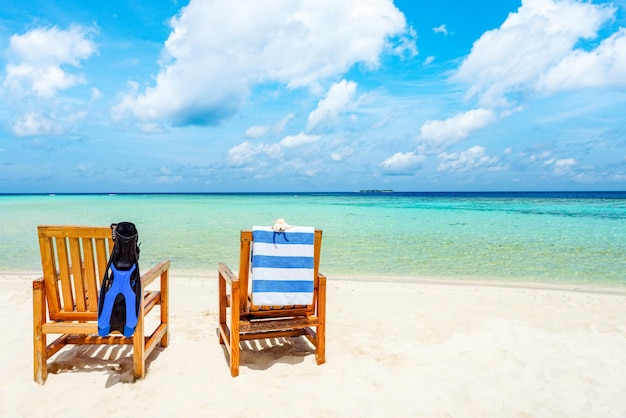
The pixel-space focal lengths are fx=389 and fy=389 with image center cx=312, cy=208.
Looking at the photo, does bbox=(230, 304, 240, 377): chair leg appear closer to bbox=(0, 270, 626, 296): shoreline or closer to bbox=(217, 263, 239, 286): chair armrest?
bbox=(217, 263, 239, 286): chair armrest

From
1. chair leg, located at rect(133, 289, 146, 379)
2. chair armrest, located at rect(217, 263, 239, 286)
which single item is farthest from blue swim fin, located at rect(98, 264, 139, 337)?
chair armrest, located at rect(217, 263, 239, 286)

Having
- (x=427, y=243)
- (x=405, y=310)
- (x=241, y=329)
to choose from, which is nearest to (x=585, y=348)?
(x=405, y=310)

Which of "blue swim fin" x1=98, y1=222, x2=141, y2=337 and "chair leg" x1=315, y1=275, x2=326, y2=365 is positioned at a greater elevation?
"blue swim fin" x1=98, y1=222, x2=141, y2=337

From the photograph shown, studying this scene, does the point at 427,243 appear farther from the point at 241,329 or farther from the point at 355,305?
the point at 241,329

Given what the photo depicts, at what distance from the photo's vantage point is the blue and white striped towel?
3.27 m

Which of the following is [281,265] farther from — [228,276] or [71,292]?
[71,292]

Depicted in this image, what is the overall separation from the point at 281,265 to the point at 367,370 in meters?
1.24

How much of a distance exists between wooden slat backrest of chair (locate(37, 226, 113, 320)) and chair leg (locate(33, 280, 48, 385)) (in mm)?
52

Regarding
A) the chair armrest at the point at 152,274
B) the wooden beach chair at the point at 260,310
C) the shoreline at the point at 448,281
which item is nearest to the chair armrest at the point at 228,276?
the wooden beach chair at the point at 260,310

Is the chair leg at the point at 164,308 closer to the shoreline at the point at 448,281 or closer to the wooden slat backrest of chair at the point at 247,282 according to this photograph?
the wooden slat backrest of chair at the point at 247,282

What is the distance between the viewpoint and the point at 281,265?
131 inches

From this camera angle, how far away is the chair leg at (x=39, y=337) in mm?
3033

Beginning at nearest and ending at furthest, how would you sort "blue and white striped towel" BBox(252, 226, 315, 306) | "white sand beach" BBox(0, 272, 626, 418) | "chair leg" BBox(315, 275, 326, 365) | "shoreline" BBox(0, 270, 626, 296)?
"white sand beach" BBox(0, 272, 626, 418)
"blue and white striped towel" BBox(252, 226, 315, 306)
"chair leg" BBox(315, 275, 326, 365)
"shoreline" BBox(0, 270, 626, 296)

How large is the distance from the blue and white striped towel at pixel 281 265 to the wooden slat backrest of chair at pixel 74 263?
116 centimetres
